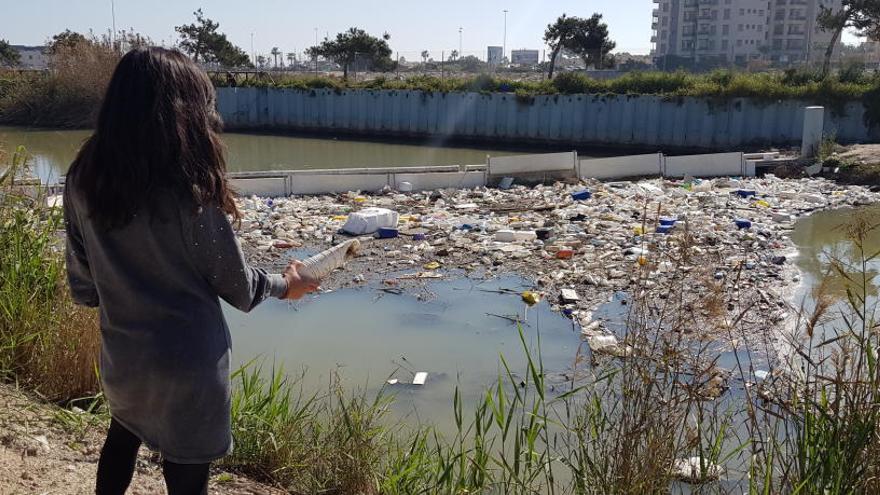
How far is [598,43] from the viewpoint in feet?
125

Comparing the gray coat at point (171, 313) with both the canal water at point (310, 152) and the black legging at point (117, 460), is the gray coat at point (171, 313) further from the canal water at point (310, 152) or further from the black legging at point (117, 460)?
the canal water at point (310, 152)

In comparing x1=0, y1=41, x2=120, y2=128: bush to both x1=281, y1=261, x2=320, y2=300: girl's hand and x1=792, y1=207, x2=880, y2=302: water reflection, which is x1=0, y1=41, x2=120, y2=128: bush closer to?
x1=792, y1=207, x2=880, y2=302: water reflection

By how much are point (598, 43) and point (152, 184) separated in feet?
128

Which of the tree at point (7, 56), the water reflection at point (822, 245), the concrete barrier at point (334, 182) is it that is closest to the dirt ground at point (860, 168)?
the water reflection at point (822, 245)

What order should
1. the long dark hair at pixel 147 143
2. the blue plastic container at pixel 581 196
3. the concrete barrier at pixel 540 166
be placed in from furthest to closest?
the concrete barrier at pixel 540 166 < the blue plastic container at pixel 581 196 < the long dark hair at pixel 147 143

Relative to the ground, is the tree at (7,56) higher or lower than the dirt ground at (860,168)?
higher

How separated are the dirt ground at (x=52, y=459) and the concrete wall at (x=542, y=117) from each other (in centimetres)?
1822

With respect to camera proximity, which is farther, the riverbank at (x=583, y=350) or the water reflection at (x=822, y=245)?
the water reflection at (x=822, y=245)

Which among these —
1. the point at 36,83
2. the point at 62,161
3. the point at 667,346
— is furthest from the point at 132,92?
the point at 36,83

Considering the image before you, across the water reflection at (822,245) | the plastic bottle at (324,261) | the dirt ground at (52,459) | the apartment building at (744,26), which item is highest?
the apartment building at (744,26)

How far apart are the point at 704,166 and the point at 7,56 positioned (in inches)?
1575

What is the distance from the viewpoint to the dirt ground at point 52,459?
228cm

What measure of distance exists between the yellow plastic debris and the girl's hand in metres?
4.93

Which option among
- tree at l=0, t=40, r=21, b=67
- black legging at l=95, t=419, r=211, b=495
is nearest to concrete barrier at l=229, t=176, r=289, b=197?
black legging at l=95, t=419, r=211, b=495
